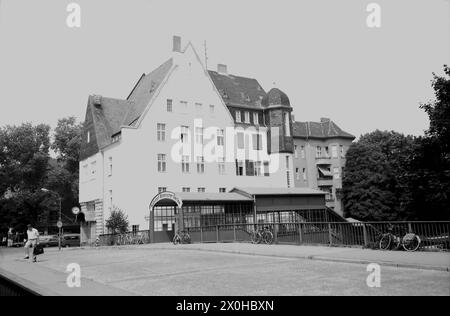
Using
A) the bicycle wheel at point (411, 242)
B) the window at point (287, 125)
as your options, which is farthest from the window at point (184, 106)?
the bicycle wheel at point (411, 242)

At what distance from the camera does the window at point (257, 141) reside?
53263mm

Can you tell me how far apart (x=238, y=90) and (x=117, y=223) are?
25122 mm

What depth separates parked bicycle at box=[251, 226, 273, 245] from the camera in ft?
82.1

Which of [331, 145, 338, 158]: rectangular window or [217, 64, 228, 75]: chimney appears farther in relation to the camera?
[331, 145, 338, 158]: rectangular window

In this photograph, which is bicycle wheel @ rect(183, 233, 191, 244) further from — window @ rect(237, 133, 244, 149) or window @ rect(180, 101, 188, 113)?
window @ rect(237, 133, 244, 149)

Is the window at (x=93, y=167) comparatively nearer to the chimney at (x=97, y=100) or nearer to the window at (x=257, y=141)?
the chimney at (x=97, y=100)

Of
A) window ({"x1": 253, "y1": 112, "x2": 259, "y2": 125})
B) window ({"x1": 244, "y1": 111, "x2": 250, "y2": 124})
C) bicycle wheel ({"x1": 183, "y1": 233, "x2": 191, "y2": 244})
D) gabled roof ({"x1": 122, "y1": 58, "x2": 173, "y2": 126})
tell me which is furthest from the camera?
window ({"x1": 253, "y1": 112, "x2": 259, "y2": 125})

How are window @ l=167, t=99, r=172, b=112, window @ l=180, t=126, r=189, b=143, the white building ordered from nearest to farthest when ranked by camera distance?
the white building → window @ l=167, t=99, r=172, b=112 → window @ l=180, t=126, r=189, b=143

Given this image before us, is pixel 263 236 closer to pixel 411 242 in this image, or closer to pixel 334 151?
pixel 411 242

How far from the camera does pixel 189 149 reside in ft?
157

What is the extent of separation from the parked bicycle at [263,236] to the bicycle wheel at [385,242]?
25.9 feet

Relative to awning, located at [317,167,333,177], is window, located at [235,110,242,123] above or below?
above

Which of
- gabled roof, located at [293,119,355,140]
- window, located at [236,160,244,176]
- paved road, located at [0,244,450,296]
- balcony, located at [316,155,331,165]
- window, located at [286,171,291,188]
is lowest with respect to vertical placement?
paved road, located at [0,244,450,296]

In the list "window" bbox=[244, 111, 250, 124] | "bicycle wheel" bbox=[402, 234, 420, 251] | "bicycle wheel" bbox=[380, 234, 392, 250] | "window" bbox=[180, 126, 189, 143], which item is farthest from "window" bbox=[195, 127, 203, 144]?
"bicycle wheel" bbox=[402, 234, 420, 251]
